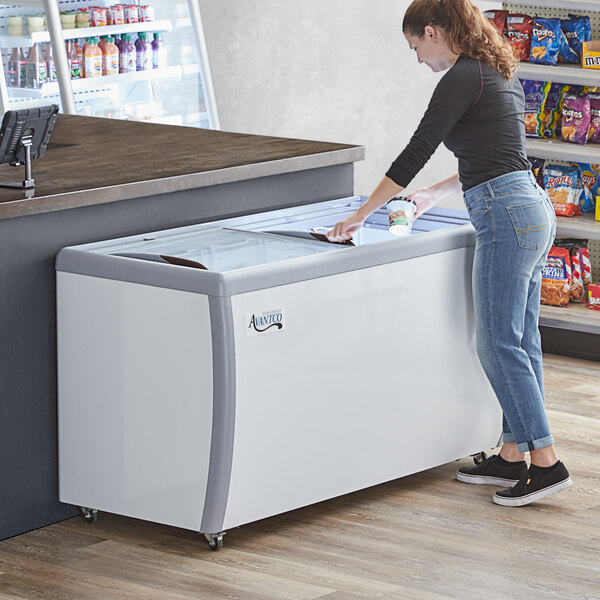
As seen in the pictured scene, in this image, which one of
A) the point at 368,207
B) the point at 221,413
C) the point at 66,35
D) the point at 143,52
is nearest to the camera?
the point at 221,413

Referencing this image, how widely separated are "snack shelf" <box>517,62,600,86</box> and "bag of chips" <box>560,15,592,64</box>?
0.30 feet

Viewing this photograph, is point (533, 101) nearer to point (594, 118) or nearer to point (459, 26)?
point (594, 118)

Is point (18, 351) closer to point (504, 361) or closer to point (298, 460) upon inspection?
point (298, 460)

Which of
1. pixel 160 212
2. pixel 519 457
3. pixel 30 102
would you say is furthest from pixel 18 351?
pixel 30 102

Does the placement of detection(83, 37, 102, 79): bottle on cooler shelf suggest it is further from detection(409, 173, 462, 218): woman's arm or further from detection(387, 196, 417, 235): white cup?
detection(387, 196, 417, 235): white cup

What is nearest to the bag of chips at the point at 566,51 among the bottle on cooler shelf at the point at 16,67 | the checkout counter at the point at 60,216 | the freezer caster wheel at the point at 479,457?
the checkout counter at the point at 60,216

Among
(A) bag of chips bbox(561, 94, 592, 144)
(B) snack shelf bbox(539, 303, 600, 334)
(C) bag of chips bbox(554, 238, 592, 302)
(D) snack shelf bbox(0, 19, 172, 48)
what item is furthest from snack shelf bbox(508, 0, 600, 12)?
(D) snack shelf bbox(0, 19, 172, 48)

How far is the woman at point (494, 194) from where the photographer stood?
376 cm

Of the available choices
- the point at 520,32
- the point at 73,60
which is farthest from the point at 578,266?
the point at 73,60

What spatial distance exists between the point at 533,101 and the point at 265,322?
2636 millimetres

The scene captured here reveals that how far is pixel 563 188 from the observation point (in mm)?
5625

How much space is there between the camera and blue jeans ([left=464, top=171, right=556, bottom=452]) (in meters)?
3.83

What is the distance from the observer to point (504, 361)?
12.9ft

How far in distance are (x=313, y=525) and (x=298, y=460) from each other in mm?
268
